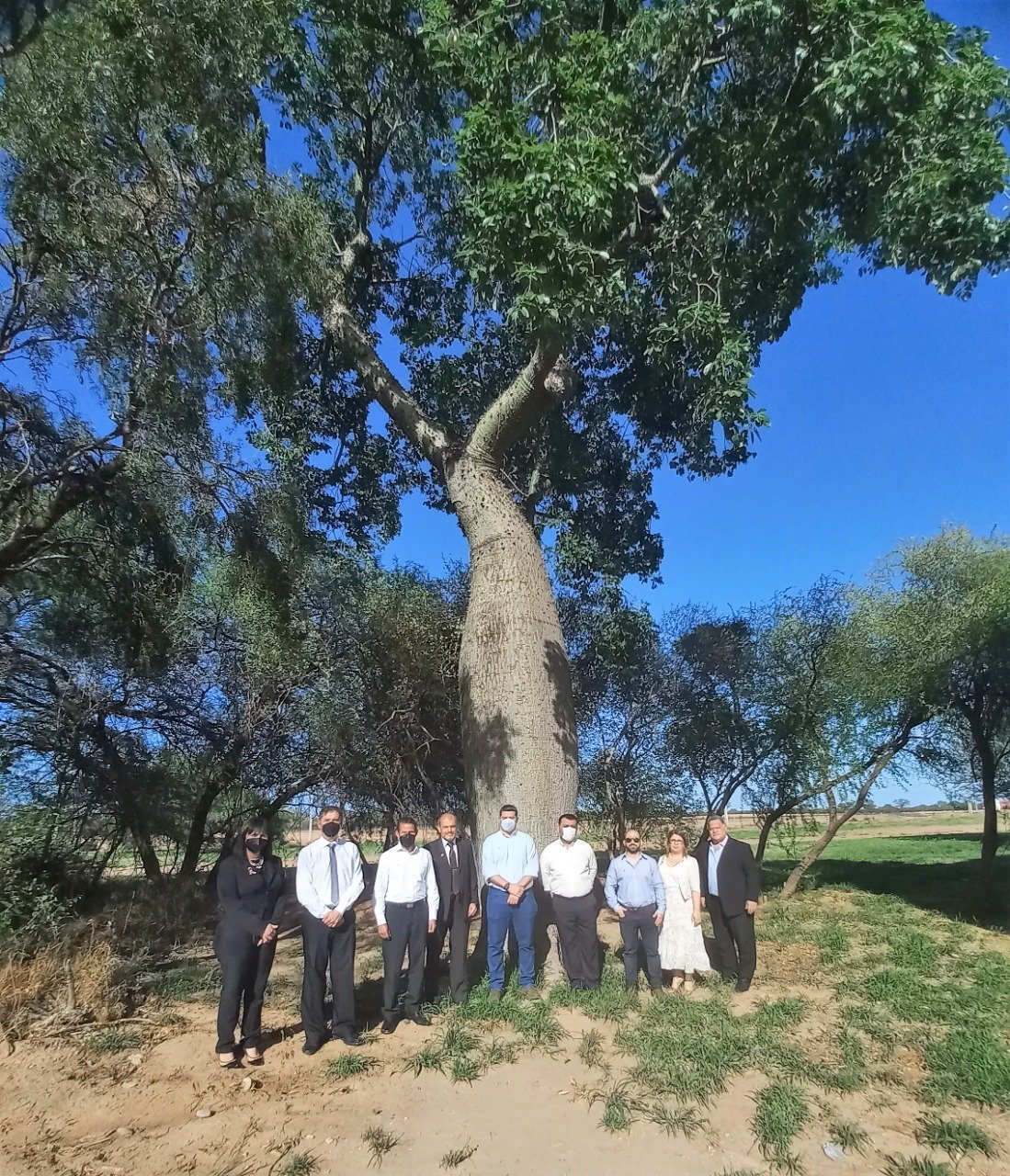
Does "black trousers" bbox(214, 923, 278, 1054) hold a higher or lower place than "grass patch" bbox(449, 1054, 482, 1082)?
higher

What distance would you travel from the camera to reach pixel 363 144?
33.2 feet

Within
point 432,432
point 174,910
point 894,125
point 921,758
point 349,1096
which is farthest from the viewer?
point 921,758

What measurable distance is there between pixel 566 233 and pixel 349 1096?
20.4 ft

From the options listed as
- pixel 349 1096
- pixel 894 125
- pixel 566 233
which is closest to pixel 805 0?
pixel 894 125

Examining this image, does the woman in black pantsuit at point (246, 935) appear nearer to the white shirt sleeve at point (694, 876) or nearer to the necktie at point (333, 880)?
the necktie at point (333, 880)

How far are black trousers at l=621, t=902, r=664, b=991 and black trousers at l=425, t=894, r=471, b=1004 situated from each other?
1.35 meters

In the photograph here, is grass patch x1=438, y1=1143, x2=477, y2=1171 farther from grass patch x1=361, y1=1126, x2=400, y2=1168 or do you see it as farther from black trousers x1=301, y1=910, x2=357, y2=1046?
black trousers x1=301, y1=910, x2=357, y2=1046

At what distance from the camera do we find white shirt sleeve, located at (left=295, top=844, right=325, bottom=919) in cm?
582

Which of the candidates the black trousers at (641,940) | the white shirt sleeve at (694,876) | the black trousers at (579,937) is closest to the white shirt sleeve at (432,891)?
the black trousers at (579,937)

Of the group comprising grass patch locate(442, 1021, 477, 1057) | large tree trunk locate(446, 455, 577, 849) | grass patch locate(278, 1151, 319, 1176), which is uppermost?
large tree trunk locate(446, 455, 577, 849)

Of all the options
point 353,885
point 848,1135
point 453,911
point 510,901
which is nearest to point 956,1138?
point 848,1135

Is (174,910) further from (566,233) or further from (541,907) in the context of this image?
(566,233)

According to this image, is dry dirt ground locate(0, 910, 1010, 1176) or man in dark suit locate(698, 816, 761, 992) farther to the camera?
man in dark suit locate(698, 816, 761, 992)

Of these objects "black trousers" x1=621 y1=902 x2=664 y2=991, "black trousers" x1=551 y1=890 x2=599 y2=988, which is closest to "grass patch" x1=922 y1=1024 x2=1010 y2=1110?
"black trousers" x1=621 y1=902 x2=664 y2=991
